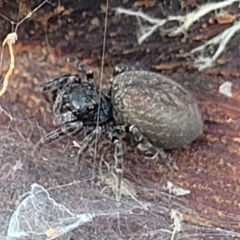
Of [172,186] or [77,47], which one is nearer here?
[172,186]

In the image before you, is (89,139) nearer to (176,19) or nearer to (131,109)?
(131,109)

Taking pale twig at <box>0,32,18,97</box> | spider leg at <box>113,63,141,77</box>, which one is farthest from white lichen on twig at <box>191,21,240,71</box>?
pale twig at <box>0,32,18,97</box>

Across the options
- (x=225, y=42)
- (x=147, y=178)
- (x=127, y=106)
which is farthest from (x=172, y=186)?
(x=225, y=42)

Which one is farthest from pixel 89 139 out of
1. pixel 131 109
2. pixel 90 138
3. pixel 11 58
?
pixel 11 58

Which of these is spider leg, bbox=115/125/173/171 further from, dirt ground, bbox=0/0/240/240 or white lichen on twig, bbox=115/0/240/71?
white lichen on twig, bbox=115/0/240/71

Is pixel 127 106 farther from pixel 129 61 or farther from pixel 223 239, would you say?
pixel 223 239

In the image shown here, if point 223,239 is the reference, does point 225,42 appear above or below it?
above
